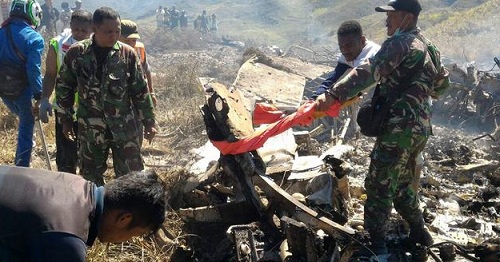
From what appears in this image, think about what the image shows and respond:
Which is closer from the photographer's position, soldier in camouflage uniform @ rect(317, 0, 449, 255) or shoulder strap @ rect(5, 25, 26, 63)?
soldier in camouflage uniform @ rect(317, 0, 449, 255)

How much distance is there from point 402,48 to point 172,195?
2428mm

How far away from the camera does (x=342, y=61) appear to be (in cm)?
454

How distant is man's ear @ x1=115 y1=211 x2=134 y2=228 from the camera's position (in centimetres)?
193

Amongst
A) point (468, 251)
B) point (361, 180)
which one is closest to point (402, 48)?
point (468, 251)

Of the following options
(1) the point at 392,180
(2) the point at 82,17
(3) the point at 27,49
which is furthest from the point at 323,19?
(1) the point at 392,180

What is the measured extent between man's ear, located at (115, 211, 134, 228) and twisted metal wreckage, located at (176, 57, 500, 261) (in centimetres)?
157

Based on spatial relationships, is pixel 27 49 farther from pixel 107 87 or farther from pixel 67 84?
pixel 107 87

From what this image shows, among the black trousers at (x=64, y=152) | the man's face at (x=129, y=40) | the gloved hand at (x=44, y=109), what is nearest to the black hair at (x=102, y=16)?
the gloved hand at (x=44, y=109)

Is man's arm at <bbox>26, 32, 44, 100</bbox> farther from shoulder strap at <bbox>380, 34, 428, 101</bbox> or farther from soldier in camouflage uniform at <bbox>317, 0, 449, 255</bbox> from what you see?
shoulder strap at <bbox>380, 34, 428, 101</bbox>

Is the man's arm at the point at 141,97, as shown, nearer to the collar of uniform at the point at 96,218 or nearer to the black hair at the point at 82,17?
the black hair at the point at 82,17

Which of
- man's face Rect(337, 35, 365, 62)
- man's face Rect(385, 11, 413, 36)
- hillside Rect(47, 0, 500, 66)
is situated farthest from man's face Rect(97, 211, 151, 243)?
hillside Rect(47, 0, 500, 66)

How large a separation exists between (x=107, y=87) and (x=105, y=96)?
0.08 meters

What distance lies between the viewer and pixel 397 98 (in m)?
3.60

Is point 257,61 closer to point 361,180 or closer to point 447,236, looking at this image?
point 361,180
